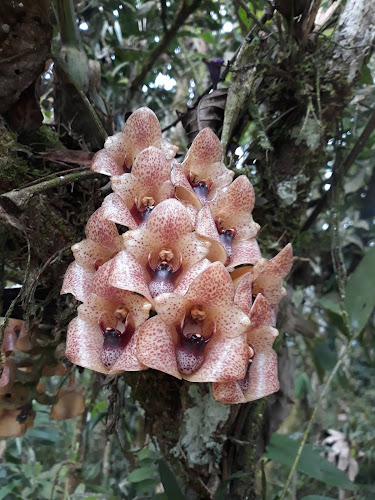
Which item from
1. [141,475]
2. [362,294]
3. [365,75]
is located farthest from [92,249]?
[365,75]

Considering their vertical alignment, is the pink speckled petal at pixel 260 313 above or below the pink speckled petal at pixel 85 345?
above

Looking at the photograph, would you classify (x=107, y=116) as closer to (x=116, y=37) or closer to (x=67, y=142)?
(x=67, y=142)

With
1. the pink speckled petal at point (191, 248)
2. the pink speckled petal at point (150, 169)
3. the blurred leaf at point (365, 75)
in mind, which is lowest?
the pink speckled petal at point (191, 248)

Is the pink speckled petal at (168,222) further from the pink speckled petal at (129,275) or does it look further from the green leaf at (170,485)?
the green leaf at (170,485)

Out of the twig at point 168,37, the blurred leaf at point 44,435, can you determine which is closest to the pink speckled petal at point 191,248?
the twig at point 168,37

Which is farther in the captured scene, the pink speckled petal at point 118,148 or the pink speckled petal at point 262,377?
the pink speckled petal at point 118,148

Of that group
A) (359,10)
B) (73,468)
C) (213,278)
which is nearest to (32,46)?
(213,278)
